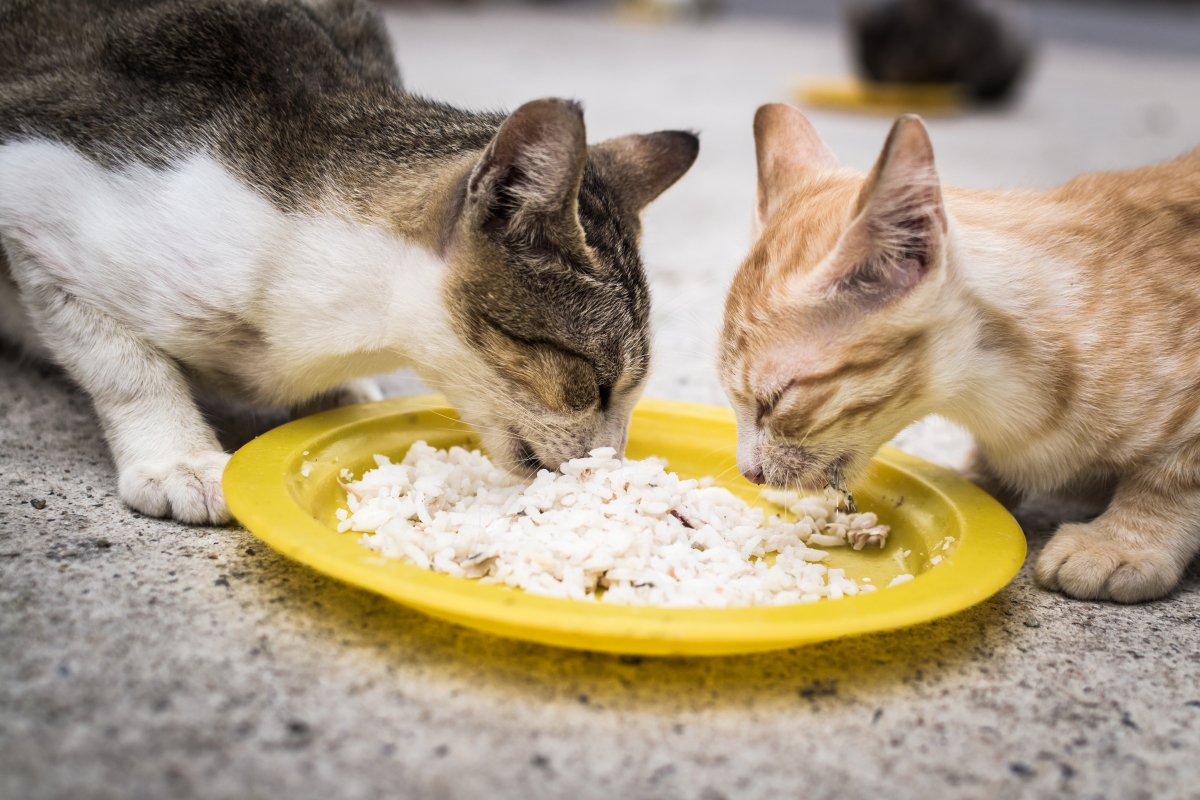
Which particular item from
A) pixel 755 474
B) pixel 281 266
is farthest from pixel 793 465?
pixel 281 266

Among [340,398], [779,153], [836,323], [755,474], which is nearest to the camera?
[836,323]

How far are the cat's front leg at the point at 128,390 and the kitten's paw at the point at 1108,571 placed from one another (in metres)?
1.41

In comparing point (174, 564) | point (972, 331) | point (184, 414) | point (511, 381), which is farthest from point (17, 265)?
point (972, 331)

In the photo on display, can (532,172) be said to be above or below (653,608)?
above

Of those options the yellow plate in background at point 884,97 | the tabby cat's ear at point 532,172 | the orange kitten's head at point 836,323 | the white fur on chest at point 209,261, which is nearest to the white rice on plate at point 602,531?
the orange kitten's head at point 836,323

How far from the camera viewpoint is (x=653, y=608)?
1.23 metres

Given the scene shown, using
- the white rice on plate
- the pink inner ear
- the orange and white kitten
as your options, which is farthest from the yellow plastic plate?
the pink inner ear

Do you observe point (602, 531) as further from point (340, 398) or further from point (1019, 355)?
point (340, 398)

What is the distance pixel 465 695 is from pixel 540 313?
26.1 inches

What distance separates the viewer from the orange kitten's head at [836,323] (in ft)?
4.68

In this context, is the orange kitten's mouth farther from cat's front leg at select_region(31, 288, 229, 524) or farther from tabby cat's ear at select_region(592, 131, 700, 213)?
cat's front leg at select_region(31, 288, 229, 524)

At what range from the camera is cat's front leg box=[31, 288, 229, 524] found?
5.54 ft

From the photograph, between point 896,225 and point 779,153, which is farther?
point 779,153

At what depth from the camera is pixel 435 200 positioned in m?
1.67
